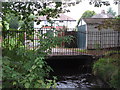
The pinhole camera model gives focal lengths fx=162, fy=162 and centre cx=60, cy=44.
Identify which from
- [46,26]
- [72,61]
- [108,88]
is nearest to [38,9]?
[46,26]

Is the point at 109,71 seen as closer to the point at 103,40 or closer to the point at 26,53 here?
the point at 26,53

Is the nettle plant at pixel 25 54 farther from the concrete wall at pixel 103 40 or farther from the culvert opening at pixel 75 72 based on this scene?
the concrete wall at pixel 103 40

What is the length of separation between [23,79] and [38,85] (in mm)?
192

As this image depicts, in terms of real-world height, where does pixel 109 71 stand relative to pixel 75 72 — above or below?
above

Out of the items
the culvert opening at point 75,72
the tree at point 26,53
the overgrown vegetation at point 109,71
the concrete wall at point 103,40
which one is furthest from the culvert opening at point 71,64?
the tree at point 26,53

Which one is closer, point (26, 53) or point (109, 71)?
point (26, 53)

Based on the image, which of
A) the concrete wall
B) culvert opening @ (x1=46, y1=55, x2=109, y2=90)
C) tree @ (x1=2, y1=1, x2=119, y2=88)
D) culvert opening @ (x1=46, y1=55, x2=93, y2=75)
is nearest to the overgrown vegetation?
culvert opening @ (x1=46, y1=55, x2=109, y2=90)

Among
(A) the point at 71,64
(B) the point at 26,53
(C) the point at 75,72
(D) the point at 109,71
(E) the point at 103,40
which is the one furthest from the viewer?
(E) the point at 103,40

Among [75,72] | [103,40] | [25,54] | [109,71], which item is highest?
[25,54]

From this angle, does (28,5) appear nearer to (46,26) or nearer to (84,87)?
(46,26)

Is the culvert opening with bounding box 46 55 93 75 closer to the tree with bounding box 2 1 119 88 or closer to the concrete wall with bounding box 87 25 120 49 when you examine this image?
the concrete wall with bounding box 87 25 120 49

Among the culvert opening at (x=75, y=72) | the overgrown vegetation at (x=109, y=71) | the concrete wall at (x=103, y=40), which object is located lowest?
the culvert opening at (x=75, y=72)

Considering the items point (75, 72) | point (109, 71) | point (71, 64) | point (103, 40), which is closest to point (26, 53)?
point (109, 71)

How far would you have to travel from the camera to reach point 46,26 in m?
2.41
